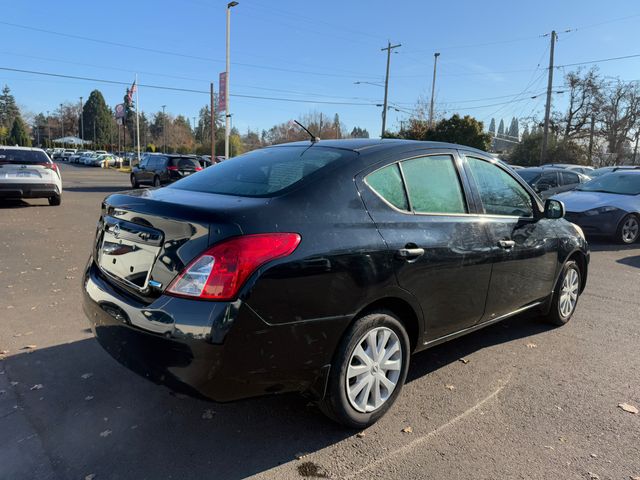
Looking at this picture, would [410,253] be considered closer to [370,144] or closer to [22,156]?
[370,144]

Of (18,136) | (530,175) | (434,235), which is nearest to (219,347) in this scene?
(434,235)

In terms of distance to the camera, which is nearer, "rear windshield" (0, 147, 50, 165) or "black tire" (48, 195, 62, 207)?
"rear windshield" (0, 147, 50, 165)

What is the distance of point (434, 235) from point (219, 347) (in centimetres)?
160

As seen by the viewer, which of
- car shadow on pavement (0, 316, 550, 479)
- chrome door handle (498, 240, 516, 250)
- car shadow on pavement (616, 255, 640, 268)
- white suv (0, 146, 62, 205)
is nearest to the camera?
car shadow on pavement (0, 316, 550, 479)

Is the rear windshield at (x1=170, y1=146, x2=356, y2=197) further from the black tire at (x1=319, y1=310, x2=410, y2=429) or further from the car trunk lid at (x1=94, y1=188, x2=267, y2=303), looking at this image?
the black tire at (x1=319, y1=310, x2=410, y2=429)

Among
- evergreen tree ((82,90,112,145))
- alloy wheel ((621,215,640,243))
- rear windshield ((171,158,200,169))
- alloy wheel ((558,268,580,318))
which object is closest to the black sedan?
alloy wheel ((558,268,580,318))

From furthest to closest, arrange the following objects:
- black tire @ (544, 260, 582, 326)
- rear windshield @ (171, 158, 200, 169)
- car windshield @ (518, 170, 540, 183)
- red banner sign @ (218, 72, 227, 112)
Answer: red banner sign @ (218, 72, 227, 112)
rear windshield @ (171, 158, 200, 169)
car windshield @ (518, 170, 540, 183)
black tire @ (544, 260, 582, 326)

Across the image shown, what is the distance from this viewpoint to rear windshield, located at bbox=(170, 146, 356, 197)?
113 inches

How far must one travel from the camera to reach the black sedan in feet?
7.49

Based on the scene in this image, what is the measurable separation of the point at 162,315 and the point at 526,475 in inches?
81.7

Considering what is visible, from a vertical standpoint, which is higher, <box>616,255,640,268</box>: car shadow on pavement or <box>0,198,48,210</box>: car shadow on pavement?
<box>0,198,48,210</box>: car shadow on pavement

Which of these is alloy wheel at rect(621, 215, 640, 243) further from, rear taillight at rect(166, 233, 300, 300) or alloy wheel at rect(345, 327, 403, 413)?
rear taillight at rect(166, 233, 300, 300)

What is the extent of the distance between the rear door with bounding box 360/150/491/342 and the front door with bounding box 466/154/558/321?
Answer: 6.6 inches

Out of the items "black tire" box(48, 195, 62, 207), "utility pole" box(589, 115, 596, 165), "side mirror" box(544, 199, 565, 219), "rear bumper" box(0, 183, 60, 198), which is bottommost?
"black tire" box(48, 195, 62, 207)
